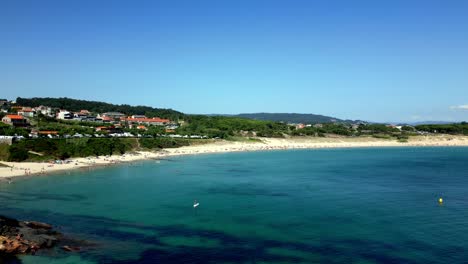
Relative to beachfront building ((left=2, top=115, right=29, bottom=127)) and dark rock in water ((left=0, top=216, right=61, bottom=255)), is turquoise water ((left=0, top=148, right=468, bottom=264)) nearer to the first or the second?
dark rock in water ((left=0, top=216, right=61, bottom=255))

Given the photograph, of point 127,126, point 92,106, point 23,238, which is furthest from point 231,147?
point 23,238

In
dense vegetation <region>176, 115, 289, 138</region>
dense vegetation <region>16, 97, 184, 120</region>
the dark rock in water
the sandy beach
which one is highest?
dense vegetation <region>16, 97, 184, 120</region>

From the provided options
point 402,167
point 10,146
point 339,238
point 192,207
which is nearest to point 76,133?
point 10,146

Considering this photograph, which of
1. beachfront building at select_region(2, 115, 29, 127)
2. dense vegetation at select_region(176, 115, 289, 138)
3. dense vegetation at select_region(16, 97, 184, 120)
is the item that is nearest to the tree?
beachfront building at select_region(2, 115, 29, 127)

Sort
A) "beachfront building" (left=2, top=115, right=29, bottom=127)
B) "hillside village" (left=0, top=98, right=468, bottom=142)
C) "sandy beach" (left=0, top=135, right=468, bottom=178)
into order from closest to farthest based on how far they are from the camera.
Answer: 1. "sandy beach" (left=0, top=135, right=468, bottom=178)
2. "beachfront building" (left=2, top=115, right=29, bottom=127)
3. "hillside village" (left=0, top=98, right=468, bottom=142)

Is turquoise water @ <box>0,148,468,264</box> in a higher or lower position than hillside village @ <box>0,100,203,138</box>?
lower
